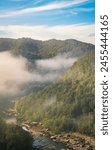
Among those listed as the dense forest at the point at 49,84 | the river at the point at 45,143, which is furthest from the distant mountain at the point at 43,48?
the river at the point at 45,143

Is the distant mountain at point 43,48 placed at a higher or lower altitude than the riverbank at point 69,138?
higher

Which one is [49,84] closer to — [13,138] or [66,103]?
[66,103]

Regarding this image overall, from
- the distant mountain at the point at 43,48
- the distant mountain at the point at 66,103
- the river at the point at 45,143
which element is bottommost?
the river at the point at 45,143

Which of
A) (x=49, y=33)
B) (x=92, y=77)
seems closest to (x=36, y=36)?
(x=49, y=33)

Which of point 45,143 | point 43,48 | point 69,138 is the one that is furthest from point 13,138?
point 43,48

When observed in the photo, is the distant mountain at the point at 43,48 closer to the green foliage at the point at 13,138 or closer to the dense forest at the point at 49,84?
the dense forest at the point at 49,84

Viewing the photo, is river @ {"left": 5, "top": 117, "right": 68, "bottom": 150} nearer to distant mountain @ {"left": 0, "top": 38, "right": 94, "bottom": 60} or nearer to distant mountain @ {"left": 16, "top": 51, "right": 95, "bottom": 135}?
distant mountain @ {"left": 16, "top": 51, "right": 95, "bottom": 135}

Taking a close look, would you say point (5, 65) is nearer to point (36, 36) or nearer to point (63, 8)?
point (36, 36)
